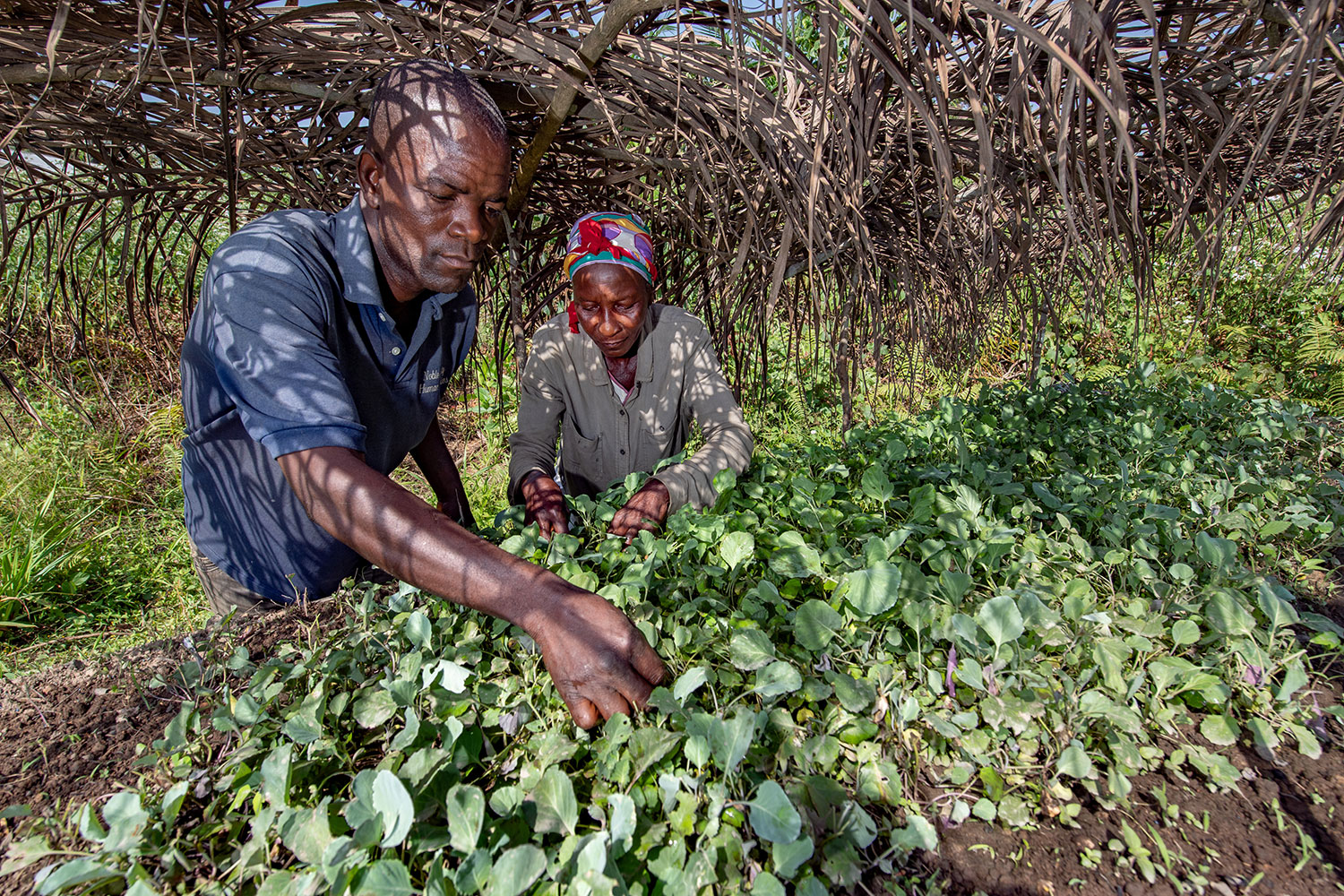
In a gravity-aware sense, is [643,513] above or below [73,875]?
above

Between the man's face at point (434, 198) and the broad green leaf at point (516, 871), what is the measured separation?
4.31ft

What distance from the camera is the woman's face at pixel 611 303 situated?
87.1 inches

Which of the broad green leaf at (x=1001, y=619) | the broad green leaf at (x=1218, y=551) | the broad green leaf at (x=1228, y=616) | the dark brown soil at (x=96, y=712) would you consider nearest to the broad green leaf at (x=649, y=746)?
the broad green leaf at (x=1001, y=619)

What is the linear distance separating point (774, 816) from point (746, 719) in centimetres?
12

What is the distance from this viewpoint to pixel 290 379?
4.12 feet

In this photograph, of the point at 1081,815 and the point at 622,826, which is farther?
the point at 1081,815

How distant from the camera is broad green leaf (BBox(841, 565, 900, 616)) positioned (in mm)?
1109

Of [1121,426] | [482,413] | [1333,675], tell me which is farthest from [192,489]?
[482,413]

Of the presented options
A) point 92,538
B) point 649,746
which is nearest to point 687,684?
point 649,746

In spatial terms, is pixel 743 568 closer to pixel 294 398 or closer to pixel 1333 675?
pixel 294 398

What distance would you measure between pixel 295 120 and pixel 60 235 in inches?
58.6

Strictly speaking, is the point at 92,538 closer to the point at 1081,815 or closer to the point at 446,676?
the point at 446,676

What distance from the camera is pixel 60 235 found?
283cm

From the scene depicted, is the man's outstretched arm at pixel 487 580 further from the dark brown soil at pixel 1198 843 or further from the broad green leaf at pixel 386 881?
the dark brown soil at pixel 1198 843
